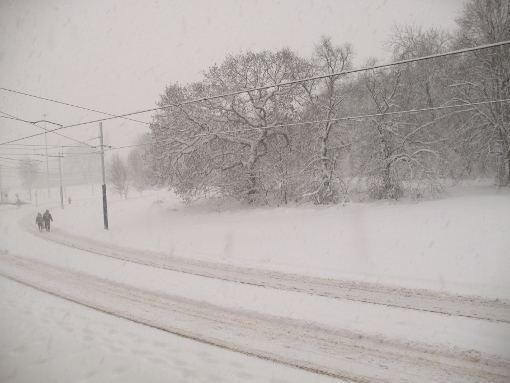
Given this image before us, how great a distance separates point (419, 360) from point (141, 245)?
1166 centimetres

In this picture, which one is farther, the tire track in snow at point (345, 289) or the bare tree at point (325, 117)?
the bare tree at point (325, 117)

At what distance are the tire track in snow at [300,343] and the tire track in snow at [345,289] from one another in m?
1.59

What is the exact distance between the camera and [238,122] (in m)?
19.4

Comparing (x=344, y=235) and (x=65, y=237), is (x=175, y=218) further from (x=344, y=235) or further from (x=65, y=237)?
(x=344, y=235)

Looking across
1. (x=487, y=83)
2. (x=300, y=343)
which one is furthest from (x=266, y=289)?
(x=487, y=83)

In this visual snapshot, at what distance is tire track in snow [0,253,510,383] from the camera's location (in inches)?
158

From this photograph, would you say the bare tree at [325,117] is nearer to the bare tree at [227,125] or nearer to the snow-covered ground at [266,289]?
the bare tree at [227,125]

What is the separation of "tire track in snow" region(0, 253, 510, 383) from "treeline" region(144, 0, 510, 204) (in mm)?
12386

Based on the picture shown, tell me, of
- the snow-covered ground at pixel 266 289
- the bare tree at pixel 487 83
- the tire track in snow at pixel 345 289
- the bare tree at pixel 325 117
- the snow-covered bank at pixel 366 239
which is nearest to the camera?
the snow-covered ground at pixel 266 289

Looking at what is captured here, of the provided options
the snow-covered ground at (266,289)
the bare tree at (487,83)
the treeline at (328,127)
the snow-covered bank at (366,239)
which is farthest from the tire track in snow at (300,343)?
the bare tree at (487,83)

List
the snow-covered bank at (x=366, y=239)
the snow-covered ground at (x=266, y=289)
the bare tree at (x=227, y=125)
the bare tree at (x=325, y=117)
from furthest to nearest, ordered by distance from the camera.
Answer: the bare tree at (x=227, y=125)
the bare tree at (x=325, y=117)
the snow-covered bank at (x=366, y=239)
the snow-covered ground at (x=266, y=289)

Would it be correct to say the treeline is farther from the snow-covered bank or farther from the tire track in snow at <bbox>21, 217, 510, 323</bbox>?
the tire track in snow at <bbox>21, 217, 510, 323</bbox>

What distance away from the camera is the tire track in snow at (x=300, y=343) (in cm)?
402

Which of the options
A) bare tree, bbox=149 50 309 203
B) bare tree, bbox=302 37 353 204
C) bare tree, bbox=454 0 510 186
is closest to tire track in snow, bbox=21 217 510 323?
bare tree, bbox=149 50 309 203
